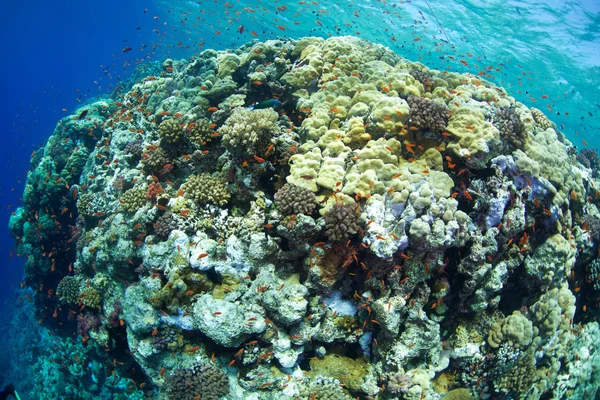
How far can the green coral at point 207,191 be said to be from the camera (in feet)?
22.6

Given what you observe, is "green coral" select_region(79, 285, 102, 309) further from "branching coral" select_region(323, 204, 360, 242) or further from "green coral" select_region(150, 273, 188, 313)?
"branching coral" select_region(323, 204, 360, 242)

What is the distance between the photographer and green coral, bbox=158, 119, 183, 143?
7796 millimetres

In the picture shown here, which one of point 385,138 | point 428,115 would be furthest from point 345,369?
point 428,115

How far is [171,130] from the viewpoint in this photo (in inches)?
308

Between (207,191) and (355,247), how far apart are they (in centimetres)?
348

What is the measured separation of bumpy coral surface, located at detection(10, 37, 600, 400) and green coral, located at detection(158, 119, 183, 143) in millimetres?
81

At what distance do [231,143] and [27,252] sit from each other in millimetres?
12738

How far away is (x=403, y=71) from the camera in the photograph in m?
7.88

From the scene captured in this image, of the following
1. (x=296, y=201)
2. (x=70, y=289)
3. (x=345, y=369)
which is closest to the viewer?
(x=296, y=201)

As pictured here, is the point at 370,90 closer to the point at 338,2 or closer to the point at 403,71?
the point at 403,71

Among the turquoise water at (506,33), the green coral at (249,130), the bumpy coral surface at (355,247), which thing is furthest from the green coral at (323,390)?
the turquoise water at (506,33)

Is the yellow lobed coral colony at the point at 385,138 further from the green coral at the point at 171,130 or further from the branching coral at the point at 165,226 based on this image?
the green coral at the point at 171,130

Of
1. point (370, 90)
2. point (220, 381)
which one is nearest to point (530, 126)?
point (370, 90)

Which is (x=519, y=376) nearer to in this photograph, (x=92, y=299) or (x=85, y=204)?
(x=92, y=299)
